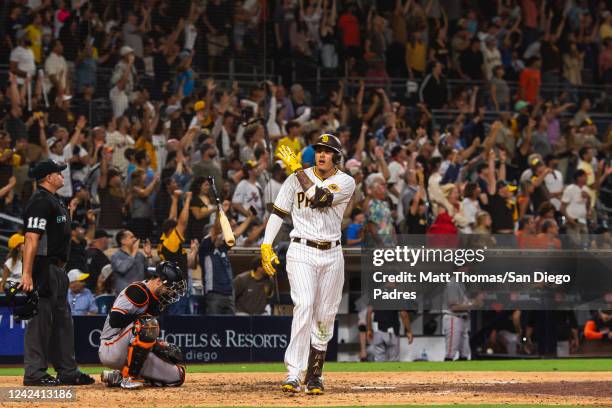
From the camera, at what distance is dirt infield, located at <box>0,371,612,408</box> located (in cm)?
1049

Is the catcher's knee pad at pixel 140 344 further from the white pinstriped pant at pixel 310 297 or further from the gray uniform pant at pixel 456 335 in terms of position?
the gray uniform pant at pixel 456 335

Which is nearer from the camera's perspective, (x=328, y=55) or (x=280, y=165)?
(x=280, y=165)

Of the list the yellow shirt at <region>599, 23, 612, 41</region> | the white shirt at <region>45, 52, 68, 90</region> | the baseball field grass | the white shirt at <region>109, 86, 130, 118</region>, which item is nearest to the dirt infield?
the baseball field grass

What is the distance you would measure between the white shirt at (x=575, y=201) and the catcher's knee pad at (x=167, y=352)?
1104 centimetres

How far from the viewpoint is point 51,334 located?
38.3ft

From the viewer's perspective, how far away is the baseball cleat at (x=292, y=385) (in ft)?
36.3

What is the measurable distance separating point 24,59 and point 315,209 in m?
9.99

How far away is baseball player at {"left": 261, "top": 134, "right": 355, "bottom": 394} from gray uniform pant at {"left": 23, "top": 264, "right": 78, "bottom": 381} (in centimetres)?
201

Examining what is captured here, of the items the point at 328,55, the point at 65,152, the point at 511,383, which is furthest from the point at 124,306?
the point at 328,55

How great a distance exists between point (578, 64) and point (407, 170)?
339 inches

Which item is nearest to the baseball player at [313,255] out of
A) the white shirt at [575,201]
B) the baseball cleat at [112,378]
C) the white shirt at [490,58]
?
the baseball cleat at [112,378]

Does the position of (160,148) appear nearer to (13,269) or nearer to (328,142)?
(13,269)

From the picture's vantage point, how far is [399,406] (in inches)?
401

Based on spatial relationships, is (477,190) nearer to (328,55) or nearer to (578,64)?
(328,55)
